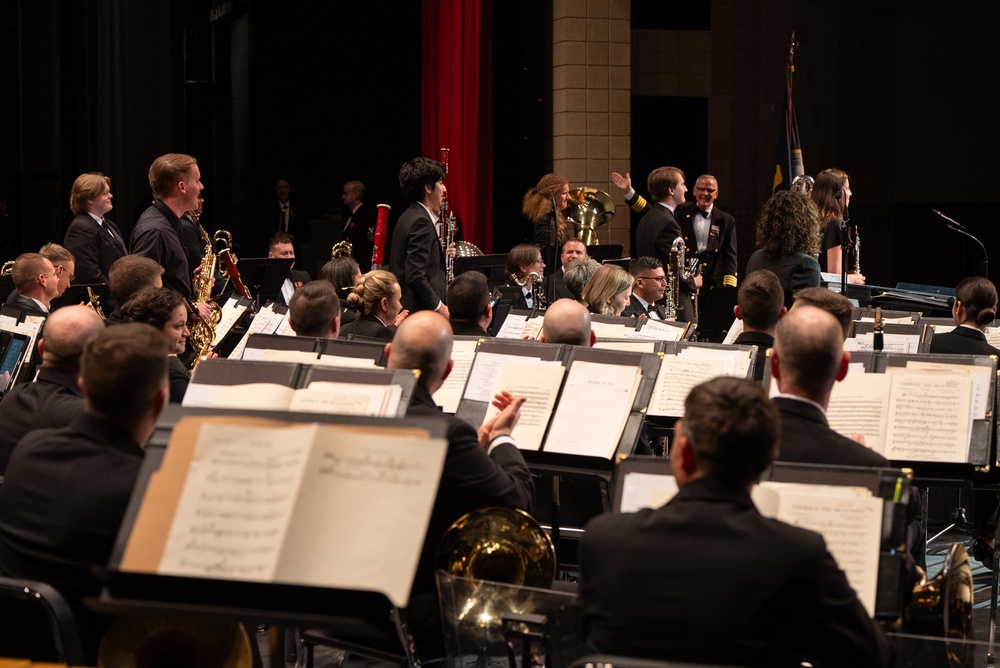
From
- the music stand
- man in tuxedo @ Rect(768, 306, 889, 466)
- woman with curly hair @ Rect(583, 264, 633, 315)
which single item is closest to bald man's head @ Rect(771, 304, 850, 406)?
man in tuxedo @ Rect(768, 306, 889, 466)

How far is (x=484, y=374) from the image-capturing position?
4.45 meters

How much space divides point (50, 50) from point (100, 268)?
493 centimetres

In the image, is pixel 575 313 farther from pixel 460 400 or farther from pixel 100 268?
pixel 100 268

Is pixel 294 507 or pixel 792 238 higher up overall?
pixel 792 238

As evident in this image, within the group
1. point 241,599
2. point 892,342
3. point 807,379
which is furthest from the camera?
point 892,342

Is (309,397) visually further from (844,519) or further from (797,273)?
(797,273)

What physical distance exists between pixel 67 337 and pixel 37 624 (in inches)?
50.5

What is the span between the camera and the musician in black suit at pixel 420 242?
7.39 meters

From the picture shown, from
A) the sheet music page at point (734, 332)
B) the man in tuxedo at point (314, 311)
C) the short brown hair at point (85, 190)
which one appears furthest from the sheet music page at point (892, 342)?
the short brown hair at point (85, 190)

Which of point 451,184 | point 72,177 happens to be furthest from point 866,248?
point 72,177

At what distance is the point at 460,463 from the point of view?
340 cm

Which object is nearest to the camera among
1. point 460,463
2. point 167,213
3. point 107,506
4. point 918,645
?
point 918,645

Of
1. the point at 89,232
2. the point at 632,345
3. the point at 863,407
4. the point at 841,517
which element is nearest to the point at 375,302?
the point at 632,345

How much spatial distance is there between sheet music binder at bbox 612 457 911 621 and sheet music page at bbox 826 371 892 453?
150 centimetres
